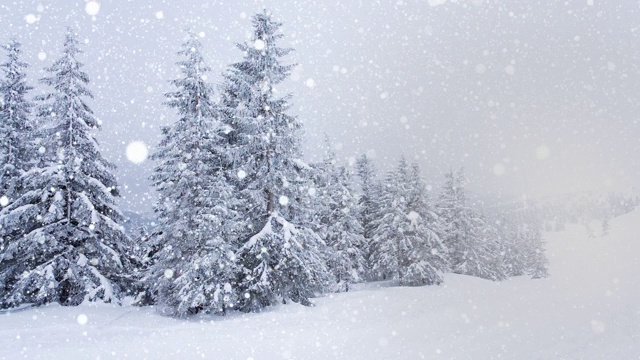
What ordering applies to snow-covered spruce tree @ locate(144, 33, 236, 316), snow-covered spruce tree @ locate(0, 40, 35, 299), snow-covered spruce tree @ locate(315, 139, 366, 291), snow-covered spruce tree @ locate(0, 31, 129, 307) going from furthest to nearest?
snow-covered spruce tree @ locate(315, 139, 366, 291) → snow-covered spruce tree @ locate(0, 40, 35, 299) → snow-covered spruce tree @ locate(0, 31, 129, 307) → snow-covered spruce tree @ locate(144, 33, 236, 316)

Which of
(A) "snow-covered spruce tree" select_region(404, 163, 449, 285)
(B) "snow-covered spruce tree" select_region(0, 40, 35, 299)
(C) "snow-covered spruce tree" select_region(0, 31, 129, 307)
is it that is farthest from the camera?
(A) "snow-covered spruce tree" select_region(404, 163, 449, 285)

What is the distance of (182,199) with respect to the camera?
1559 centimetres

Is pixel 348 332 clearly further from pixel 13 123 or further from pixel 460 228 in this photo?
pixel 460 228

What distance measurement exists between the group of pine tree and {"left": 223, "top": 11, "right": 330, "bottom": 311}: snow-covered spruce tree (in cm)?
6

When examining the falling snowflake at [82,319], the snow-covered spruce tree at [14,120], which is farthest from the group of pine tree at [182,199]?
the falling snowflake at [82,319]

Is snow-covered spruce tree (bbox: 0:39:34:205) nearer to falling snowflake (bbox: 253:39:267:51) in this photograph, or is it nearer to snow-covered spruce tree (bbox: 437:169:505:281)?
falling snowflake (bbox: 253:39:267:51)

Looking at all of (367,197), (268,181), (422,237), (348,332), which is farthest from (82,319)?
(367,197)

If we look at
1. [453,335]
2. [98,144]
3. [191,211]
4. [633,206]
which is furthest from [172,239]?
[633,206]

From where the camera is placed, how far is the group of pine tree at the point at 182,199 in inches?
600

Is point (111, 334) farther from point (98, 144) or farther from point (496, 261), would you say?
point (496, 261)

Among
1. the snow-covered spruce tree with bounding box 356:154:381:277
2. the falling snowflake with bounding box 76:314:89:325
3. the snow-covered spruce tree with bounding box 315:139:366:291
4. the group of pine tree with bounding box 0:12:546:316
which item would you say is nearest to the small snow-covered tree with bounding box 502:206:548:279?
the snow-covered spruce tree with bounding box 356:154:381:277

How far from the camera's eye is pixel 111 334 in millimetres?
11188

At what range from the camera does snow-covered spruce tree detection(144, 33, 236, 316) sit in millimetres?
14492

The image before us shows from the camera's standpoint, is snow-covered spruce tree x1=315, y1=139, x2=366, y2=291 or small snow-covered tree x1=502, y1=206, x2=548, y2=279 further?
small snow-covered tree x1=502, y1=206, x2=548, y2=279
